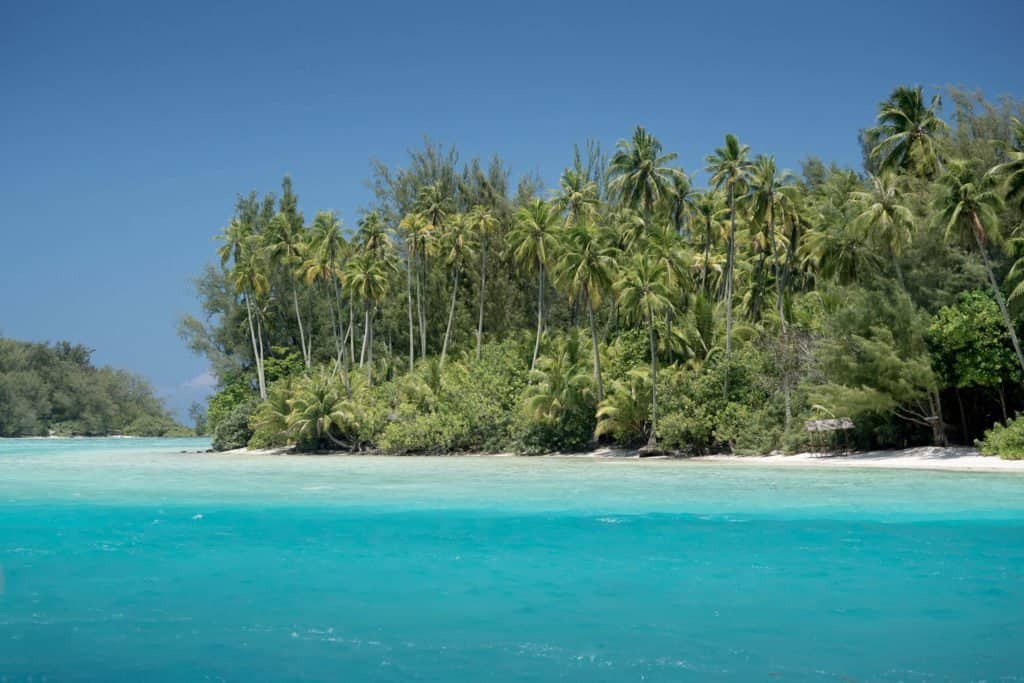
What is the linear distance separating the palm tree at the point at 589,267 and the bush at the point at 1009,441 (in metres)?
16.8

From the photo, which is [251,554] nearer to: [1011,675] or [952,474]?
[1011,675]

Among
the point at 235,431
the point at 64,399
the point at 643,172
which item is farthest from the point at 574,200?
the point at 64,399

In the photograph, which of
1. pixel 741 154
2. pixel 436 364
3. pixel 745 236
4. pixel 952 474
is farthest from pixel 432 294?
pixel 952 474

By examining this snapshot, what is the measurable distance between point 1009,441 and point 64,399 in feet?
295

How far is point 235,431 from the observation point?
2291 inches

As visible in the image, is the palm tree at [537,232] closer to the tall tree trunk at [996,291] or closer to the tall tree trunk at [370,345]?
the tall tree trunk at [370,345]

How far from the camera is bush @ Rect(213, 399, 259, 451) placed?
58.0 m

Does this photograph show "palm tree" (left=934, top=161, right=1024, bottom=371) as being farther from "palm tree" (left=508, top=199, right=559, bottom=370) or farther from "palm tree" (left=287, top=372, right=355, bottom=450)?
"palm tree" (left=287, top=372, right=355, bottom=450)

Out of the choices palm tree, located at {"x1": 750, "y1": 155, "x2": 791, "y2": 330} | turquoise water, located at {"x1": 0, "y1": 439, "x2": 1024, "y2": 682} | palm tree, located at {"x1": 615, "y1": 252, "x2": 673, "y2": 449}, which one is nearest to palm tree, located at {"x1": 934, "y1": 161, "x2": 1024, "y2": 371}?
turquoise water, located at {"x1": 0, "y1": 439, "x2": 1024, "y2": 682}

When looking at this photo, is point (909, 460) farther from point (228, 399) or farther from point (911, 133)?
point (228, 399)

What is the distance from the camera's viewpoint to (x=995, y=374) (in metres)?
31.2

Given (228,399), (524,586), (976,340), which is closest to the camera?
(524,586)

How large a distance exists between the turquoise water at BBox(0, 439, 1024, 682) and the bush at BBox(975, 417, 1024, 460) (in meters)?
7.43

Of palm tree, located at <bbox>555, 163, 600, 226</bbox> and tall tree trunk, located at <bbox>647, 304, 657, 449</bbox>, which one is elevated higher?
palm tree, located at <bbox>555, 163, 600, 226</bbox>
